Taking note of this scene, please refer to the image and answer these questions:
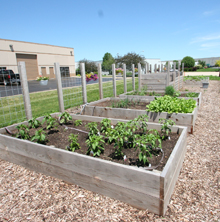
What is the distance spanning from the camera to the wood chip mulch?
2.09m

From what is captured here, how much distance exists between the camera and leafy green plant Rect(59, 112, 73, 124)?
405 cm

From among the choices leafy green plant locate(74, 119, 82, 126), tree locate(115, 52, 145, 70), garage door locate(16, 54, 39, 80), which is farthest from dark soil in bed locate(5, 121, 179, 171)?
tree locate(115, 52, 145, 70)

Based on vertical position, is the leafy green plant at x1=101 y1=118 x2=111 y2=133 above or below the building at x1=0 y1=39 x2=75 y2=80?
below

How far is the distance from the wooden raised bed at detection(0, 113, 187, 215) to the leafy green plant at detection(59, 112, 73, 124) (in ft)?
3.76

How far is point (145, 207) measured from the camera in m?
2.09

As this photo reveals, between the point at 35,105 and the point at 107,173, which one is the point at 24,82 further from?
the point at 35,105

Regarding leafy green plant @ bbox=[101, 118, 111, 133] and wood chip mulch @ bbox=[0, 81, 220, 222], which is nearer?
wood chip mulch @ bbox=[0, 81, 220, 222]

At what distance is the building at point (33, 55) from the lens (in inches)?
1034

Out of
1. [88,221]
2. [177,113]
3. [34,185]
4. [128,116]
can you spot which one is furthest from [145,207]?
[128,116]

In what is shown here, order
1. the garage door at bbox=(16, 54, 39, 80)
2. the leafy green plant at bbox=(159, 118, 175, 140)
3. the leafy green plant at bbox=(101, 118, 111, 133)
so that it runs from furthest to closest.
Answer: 1. the garage door at bbox=(16, 54, 39, 80)
2. the leafy green plant at bbox=(101, 118, 111, 133)
3. the leafy green plant at bbox=(159, 118, 175, 140)

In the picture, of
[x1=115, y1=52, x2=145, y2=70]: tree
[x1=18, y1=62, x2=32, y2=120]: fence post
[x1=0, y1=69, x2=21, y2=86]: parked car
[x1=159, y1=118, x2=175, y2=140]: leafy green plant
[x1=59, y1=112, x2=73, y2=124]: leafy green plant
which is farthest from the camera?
[x1=115, y1=52, x2=145, y2=70]: tree

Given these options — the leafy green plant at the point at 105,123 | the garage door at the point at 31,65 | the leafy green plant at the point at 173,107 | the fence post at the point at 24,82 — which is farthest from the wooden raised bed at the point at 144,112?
the garage door at the point at 31,65

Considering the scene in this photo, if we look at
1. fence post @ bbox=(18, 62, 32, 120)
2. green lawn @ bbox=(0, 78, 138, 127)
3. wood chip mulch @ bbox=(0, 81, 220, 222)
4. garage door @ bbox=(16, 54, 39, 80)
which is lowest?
wood chip mulch @ bbox=(0, 81, 220, 222)

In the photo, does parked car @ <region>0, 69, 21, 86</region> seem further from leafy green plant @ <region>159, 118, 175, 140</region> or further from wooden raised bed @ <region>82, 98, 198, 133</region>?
leafy green plant @ <region>159, 118, 175, 140</region>
